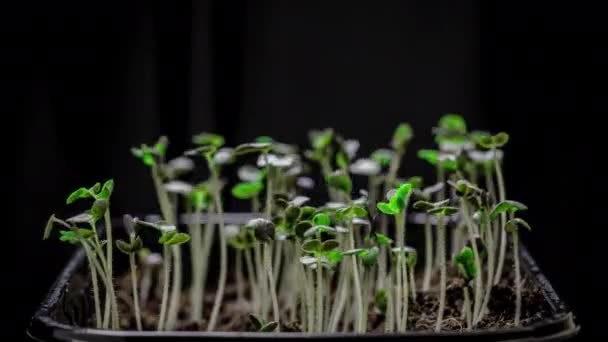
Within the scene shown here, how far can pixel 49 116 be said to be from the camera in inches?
55.3

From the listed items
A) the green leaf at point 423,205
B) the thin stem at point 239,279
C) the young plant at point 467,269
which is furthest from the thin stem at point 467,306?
the thin stem at point 239,279

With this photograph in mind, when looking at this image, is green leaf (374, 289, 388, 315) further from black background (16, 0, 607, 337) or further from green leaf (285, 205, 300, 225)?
black background (16, 0, 607, 337)

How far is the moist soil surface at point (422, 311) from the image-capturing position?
0.94 m

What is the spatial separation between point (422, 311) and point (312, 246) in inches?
9.0

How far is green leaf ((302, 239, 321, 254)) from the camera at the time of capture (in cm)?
85

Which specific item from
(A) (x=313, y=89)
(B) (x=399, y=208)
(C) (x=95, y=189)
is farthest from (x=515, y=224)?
(A) (x=313, y=89)

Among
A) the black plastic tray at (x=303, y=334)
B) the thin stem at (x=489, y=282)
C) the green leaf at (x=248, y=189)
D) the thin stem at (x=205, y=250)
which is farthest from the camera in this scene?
the thin stem at (x=205, y=250)

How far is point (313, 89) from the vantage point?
1.48m

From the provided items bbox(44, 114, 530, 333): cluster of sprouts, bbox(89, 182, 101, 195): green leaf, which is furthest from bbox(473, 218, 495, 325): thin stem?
bbox(89, 182, 101, 195): green leaf

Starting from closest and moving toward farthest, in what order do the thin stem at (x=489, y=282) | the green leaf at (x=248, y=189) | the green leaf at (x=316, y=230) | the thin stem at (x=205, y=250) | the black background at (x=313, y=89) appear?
the green leaf at (x=316, y=230) → the thin stem at (x=489, y=282) → the green leaf at (x=248, y=189) → the thin stem at (x=205, y=250) → the black background at (x=313, y=89)

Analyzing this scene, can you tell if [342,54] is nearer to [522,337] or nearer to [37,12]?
[37,12]

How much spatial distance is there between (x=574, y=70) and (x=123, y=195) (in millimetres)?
811

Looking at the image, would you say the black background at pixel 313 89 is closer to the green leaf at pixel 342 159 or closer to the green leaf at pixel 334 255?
the green leaf at pixel 342 159

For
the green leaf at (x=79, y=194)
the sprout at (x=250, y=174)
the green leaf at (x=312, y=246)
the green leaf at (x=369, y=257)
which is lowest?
the green leaf at (x=369, y=257)
